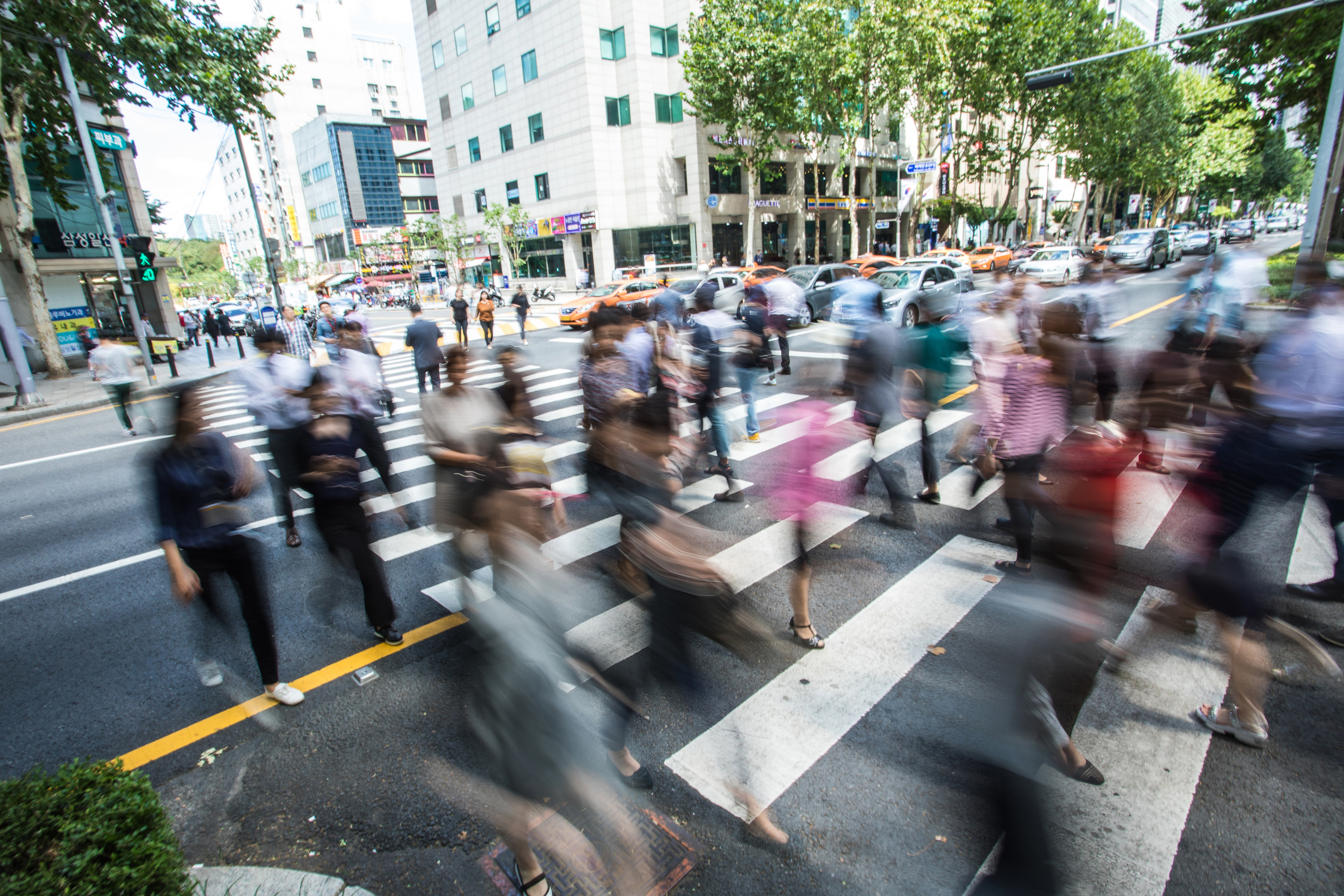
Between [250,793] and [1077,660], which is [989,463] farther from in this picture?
[250,793]

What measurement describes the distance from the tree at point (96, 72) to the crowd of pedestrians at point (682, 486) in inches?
677

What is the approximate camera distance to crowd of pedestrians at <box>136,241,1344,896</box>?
8.97 feet

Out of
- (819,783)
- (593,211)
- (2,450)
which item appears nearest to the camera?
(819,783)

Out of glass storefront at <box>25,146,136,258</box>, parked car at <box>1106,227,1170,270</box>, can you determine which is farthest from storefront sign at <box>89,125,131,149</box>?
parked car at <box>1106,227,1170,270</box>

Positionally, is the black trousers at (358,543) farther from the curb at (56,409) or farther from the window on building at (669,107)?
the window on building at (669,107)

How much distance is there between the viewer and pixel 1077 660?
2.72 meters

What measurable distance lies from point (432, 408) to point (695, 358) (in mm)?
3652

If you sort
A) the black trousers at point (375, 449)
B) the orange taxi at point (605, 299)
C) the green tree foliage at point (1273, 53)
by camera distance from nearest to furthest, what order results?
1. the black trousers at point (375, 449)
2. the green tree foliage at point (1273, 53)
3. the orange taxi at point (605, 299)

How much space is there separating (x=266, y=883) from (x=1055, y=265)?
95.1 feet

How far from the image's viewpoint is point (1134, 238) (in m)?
28.5

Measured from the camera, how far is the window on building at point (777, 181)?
40938 millimetres

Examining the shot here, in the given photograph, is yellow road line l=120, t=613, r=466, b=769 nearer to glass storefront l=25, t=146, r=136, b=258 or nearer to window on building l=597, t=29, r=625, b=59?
glass storefront l=25, t=146, r=136, b=258

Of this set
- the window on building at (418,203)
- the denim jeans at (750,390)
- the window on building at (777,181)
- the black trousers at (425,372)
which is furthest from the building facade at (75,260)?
the window on building at (418,203)

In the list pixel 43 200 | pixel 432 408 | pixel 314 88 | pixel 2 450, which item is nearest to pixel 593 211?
pixel 43 200
